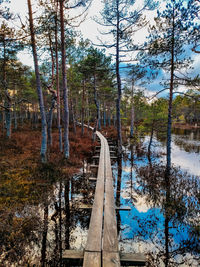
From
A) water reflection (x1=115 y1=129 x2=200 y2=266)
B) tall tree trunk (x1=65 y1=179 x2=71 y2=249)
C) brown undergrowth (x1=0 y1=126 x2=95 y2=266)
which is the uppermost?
brown undergrowth (x1=0 y1=126 x2=95 y2=266)

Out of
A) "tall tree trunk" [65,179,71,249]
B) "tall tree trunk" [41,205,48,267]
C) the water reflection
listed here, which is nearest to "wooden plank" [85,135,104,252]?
"tall tree trunk" [65,179,71,249]

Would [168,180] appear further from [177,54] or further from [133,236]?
[177,54]

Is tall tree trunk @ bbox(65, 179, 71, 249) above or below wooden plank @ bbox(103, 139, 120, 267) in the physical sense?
below

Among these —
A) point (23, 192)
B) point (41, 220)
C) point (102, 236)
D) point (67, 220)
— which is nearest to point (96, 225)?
point (102, 236)

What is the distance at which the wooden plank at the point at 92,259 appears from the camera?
7.89 ft

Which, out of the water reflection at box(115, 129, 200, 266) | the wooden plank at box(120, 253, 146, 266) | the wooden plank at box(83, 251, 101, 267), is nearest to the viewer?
the wooden plank at box(83, 251, 101, 267)

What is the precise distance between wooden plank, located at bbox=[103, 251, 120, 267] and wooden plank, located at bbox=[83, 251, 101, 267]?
11cm

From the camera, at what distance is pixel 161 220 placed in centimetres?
467

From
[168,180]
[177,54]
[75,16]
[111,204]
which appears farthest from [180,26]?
[111,204]

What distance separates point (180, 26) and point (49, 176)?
10.8m

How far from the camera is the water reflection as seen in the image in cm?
348

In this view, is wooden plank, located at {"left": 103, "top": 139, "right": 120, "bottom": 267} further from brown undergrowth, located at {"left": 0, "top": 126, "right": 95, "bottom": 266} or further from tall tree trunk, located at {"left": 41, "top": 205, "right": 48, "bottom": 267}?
brown undergrowth, located at {"left": 0, "top": 126, "right": 95, "bottom": 266}

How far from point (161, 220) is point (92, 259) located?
3.16m

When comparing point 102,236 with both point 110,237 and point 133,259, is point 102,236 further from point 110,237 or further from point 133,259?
point 133,259
